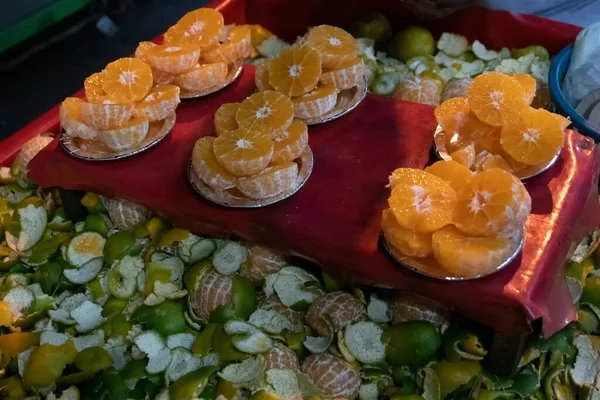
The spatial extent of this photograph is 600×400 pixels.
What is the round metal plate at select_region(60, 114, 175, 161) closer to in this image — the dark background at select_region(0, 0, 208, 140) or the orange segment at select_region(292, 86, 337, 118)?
the orange segment at select_region(292, 86, 337, 118)

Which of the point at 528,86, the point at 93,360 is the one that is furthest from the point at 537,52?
the point at 93,360

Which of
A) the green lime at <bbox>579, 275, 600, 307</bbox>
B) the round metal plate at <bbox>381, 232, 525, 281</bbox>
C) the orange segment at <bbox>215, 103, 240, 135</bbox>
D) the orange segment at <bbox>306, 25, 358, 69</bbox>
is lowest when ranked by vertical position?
the green lime at <bbox>579, 275, 600, 307</bbox>

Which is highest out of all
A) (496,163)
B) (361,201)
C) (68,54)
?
(496,163)

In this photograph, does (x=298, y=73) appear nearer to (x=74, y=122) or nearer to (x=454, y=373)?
(x=74, y=122)

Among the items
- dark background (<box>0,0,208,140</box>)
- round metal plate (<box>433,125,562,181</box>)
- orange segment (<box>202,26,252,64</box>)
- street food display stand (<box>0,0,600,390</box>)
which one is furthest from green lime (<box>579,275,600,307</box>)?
dark background (<box>0,0,208,140</box>)

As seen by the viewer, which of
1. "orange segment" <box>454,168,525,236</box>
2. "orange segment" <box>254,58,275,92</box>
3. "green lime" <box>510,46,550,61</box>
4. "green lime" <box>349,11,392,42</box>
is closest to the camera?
"orange segment" <box>454,168,525,236</box>

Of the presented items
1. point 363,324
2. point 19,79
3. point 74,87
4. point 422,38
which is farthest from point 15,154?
point 422,38
